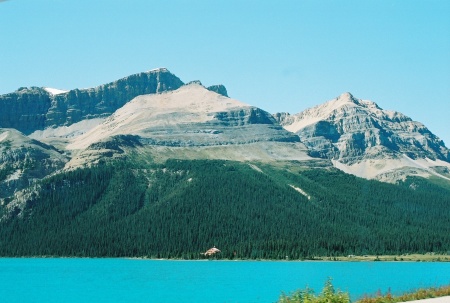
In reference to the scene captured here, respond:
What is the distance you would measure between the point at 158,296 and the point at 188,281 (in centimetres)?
2860

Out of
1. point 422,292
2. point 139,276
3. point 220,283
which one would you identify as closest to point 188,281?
point 220,283

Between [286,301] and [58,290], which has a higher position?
[286,301]

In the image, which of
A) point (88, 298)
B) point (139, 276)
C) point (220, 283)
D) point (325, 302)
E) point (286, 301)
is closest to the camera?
point (325, 302)

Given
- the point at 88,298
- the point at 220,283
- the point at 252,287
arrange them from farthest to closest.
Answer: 1. the point at 220,283
2. the point at 252,287
3. the point at 88,298

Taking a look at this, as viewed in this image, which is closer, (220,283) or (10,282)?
(220,283)

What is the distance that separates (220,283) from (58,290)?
1109 inches

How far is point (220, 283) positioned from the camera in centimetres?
11612

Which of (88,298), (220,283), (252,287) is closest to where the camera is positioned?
(88,298)

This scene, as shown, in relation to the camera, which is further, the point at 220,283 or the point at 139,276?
the point at 139,276

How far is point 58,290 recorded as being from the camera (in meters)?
110

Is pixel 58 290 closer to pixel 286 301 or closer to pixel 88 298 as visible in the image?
pixel 88 298

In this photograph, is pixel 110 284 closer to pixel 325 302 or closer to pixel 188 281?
pixel 188 281

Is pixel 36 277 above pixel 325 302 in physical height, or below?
below

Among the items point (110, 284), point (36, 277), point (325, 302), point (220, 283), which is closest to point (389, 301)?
point (325, 302)
